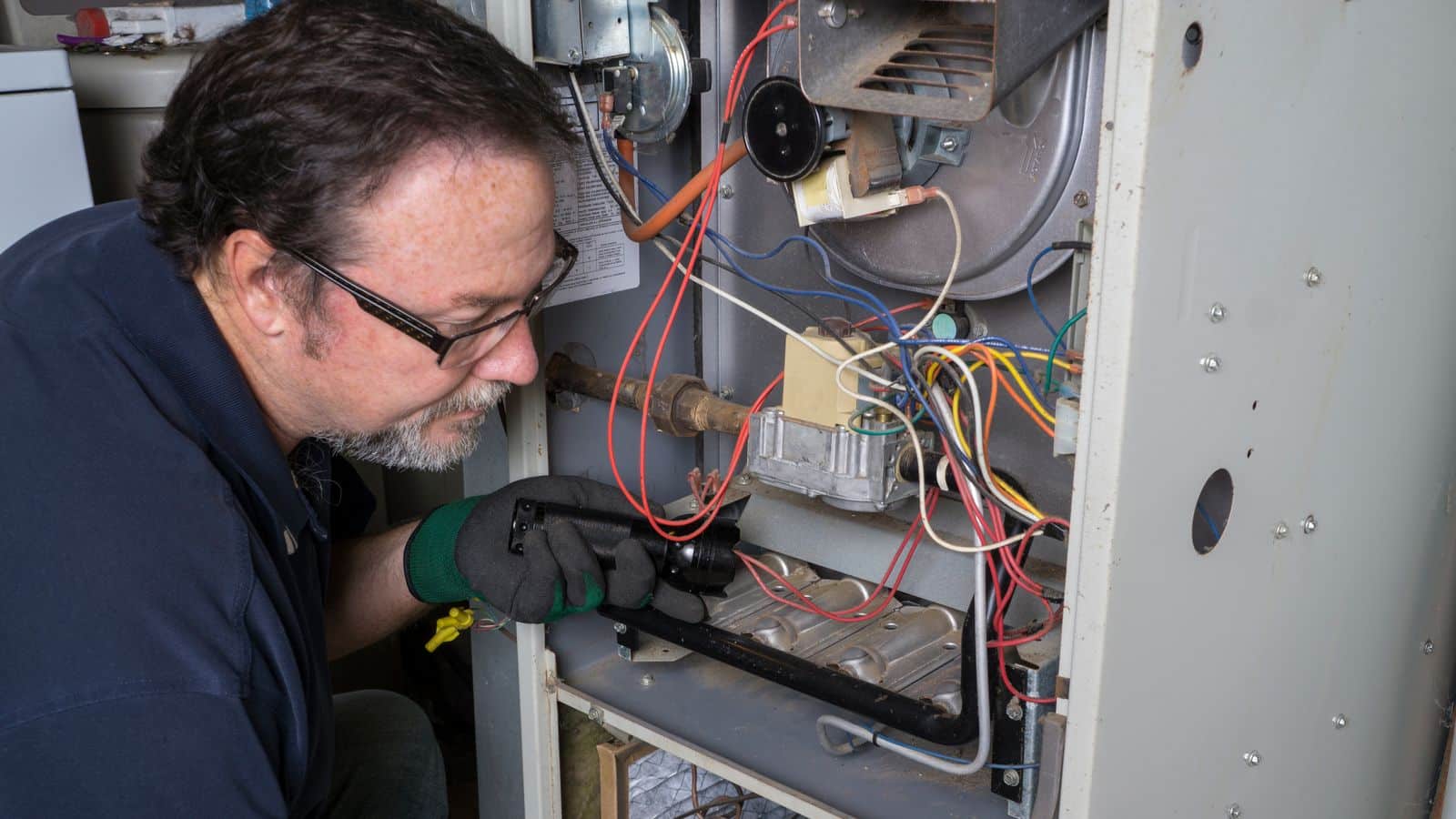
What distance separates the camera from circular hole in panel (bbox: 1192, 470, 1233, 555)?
857 millimetres

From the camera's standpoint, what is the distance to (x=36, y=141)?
1361 millimetres

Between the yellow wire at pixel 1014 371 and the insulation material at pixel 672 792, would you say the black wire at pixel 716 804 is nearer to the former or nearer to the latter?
the insulation material at pixel 672 792

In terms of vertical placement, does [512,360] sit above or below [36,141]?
below

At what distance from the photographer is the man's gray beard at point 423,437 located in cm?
110

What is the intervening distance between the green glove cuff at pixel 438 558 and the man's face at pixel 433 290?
195 millimetres

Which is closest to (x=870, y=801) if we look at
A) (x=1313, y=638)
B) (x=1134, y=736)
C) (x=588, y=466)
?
(x=1134, y=736)

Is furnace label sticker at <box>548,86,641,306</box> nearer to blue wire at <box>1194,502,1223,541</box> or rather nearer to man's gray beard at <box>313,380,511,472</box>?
man's gray beard at <box>313,380,511,472</box>

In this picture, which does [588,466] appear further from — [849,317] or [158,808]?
[158,808]

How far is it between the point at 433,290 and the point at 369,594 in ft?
1.78

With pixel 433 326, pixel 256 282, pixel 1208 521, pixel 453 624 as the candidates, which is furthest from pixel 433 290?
pixel 1208 521

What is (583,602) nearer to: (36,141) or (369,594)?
(369,594)

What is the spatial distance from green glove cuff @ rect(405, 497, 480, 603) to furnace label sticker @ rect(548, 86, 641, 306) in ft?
0.85

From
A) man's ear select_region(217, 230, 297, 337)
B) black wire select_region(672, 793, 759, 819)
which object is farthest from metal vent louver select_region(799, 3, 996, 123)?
black wire select_region(672, 793, 759, 819)

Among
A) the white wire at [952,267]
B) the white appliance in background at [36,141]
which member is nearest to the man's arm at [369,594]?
the white appliance in background at [36,141]
